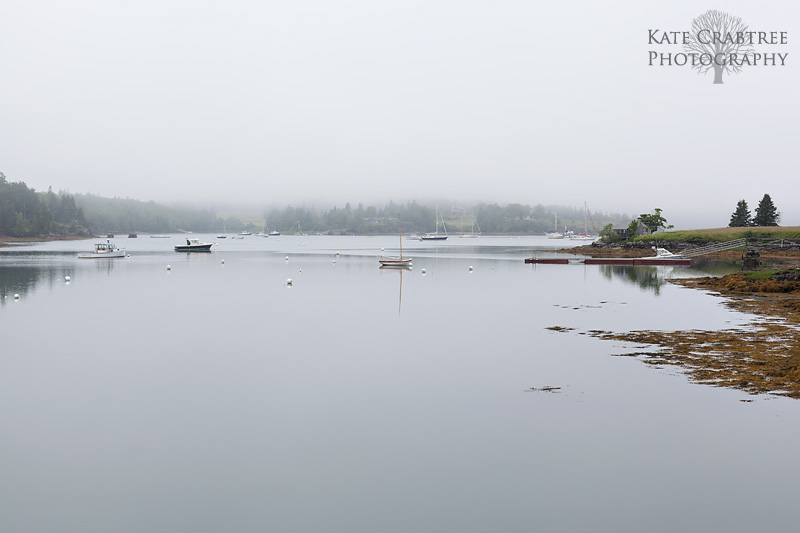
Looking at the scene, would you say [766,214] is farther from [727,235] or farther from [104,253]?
[104,253]

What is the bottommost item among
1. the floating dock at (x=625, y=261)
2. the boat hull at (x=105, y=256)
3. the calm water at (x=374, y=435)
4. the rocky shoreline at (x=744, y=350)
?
the calm water at (x=374, y=435)

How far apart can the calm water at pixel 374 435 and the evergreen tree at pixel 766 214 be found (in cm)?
8723

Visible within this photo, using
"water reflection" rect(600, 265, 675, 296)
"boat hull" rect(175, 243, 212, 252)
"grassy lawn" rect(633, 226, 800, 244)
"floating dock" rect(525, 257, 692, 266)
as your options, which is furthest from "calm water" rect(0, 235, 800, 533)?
"boat hull" rect(175, 243, 212, 252)

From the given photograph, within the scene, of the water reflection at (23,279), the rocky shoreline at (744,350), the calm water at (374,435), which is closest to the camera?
the calm water at (374,435)

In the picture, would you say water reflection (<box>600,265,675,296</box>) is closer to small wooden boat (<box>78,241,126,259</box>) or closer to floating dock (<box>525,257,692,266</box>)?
floating dock (<box>525,257,692,266</box>)

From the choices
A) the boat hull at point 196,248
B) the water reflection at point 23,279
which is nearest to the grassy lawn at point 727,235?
the boat hull at point 196,248

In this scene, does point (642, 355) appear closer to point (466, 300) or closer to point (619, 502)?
point (619, 502)

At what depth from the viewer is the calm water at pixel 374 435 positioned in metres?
10.7

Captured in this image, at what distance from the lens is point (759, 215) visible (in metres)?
108

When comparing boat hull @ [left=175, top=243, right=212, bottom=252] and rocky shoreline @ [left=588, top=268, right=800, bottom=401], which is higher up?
boat hull @ [left=175, top=243, right=212, bottom=252]

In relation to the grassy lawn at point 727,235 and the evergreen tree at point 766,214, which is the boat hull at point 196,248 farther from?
the evergreen tree at point 766,214

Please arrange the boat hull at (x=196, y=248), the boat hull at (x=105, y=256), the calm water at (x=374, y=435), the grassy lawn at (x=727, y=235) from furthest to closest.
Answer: the boat hull at (x=196, y=248), the boat hull at (x=105, y=256), the grassy lawn at (x=727, y=235), the calm water at (x=374, y=435)

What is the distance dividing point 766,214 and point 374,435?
364 feet

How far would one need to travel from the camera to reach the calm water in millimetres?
10727
